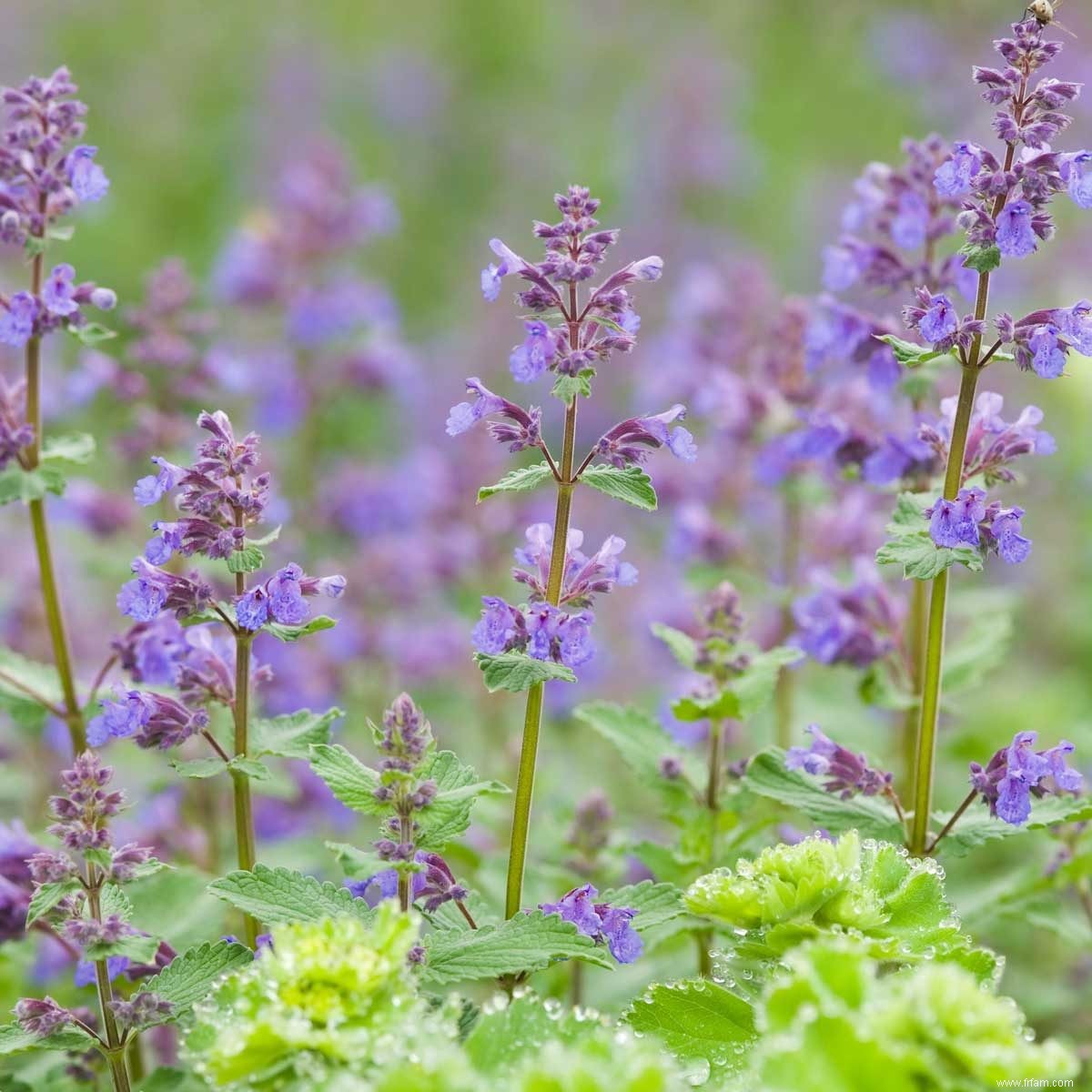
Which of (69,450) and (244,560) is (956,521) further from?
(69,450)

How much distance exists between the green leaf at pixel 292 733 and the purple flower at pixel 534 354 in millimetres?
769

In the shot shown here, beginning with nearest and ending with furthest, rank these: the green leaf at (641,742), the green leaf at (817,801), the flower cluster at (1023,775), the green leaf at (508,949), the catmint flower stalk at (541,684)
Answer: the green leaf at (508,949) < the catmint flower stalk at (541,684) < the flower cluster at (1023,775) < the green leaf at (817,801) < the green leaf at (641,742)

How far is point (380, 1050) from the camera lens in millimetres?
1976

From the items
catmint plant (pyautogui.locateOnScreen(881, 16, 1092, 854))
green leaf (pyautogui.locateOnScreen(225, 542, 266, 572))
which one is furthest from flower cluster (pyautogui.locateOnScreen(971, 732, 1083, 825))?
green leaf (pyautogui.locateOnScreen(225, 542, 266, 572))

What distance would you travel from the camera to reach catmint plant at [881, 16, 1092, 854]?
251 cm

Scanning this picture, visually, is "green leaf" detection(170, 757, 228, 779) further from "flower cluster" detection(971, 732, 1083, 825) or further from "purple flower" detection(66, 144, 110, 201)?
"flower cluster" detection(971, 732, 1083, 825)

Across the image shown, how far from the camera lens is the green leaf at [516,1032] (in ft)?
6.82

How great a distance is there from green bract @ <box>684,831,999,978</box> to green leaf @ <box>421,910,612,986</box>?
27 centimetres

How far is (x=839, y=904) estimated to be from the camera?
2355 millimetres

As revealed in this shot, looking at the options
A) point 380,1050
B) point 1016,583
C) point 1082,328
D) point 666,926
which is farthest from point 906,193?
point 1016,583

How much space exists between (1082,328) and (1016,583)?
4.34 m

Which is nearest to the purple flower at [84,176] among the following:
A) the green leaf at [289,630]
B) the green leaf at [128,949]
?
the green leaf at [289,630]

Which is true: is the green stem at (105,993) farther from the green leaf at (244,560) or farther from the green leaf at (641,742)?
the green leaf at (641,742)

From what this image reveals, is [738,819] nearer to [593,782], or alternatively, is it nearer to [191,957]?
[191,957]
